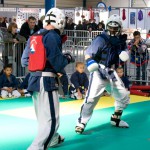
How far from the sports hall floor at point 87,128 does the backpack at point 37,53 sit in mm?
1422

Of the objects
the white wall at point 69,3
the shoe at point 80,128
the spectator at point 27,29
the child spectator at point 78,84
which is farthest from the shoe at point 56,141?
the white wall at point 69,3

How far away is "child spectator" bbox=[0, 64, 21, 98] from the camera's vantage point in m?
10.2

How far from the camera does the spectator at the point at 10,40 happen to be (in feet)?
35.9

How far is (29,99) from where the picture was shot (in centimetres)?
1022

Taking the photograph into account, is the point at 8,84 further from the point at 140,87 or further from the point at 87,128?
the point at 87,128

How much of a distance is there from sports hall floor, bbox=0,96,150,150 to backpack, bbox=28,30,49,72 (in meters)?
1.42

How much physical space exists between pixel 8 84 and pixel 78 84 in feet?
5.96

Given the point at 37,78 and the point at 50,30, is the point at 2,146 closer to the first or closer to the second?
the point at 37,78

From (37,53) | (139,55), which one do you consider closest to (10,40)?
(139,55)

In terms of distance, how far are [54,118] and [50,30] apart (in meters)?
1.14

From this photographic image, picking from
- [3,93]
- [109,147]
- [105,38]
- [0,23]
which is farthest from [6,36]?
[0,23]

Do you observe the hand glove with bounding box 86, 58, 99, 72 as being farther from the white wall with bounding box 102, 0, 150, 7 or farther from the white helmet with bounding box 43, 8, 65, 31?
the white wall with bounding box 102, 0, 150, 7

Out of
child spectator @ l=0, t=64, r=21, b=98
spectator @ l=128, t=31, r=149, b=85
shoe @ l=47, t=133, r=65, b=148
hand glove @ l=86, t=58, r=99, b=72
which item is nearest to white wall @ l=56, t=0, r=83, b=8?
spectator @ l=128, t=31, r=149, b=85

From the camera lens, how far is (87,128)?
279 inches
